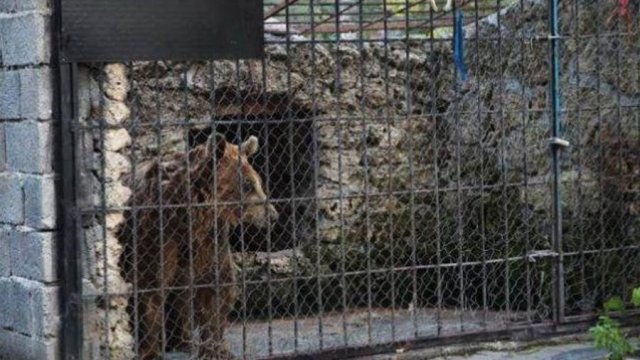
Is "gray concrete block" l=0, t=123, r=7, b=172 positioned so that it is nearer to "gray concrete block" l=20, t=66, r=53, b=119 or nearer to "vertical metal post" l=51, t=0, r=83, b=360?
"gray concrete block" l=20, t=66, r=53, b=119

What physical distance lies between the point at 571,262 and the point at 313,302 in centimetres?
205

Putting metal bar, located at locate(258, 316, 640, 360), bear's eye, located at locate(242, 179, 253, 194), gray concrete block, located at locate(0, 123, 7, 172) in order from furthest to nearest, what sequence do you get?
1. bear's eye, located at locate(242, 179, 253, 194)
2. metal bar, located at locate(258, 316, 640, 360)
3. gray concrete block, located at locate(0, 123, 7, 172)

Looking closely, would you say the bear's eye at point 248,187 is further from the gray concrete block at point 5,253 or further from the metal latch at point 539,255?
the metal latch at point 539,255

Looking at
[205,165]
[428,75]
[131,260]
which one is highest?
[428,75]

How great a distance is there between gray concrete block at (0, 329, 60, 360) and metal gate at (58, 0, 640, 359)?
0.40 feet

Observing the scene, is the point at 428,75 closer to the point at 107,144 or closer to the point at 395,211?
the point at 395,211

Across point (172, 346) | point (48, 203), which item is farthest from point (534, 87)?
point (48, 203)

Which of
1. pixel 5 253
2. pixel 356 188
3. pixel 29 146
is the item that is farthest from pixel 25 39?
pixel 356 188

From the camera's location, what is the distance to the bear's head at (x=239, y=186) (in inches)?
276

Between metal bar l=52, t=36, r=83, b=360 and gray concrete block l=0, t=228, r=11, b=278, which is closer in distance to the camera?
metal bar l=52, t=36, r=83, b=360

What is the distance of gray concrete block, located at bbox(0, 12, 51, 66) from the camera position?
21.1ft

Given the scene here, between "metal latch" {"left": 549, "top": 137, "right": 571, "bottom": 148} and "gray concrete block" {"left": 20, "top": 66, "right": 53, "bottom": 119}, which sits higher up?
"gray concrete block" {"left": 20, "top": 66, "right": 53, "bottom": 119}

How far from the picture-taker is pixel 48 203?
255 inches

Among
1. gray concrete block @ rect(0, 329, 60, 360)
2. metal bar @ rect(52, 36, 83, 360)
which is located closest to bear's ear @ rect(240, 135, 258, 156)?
metal bar @ rect(52, 36, 83, 360)
